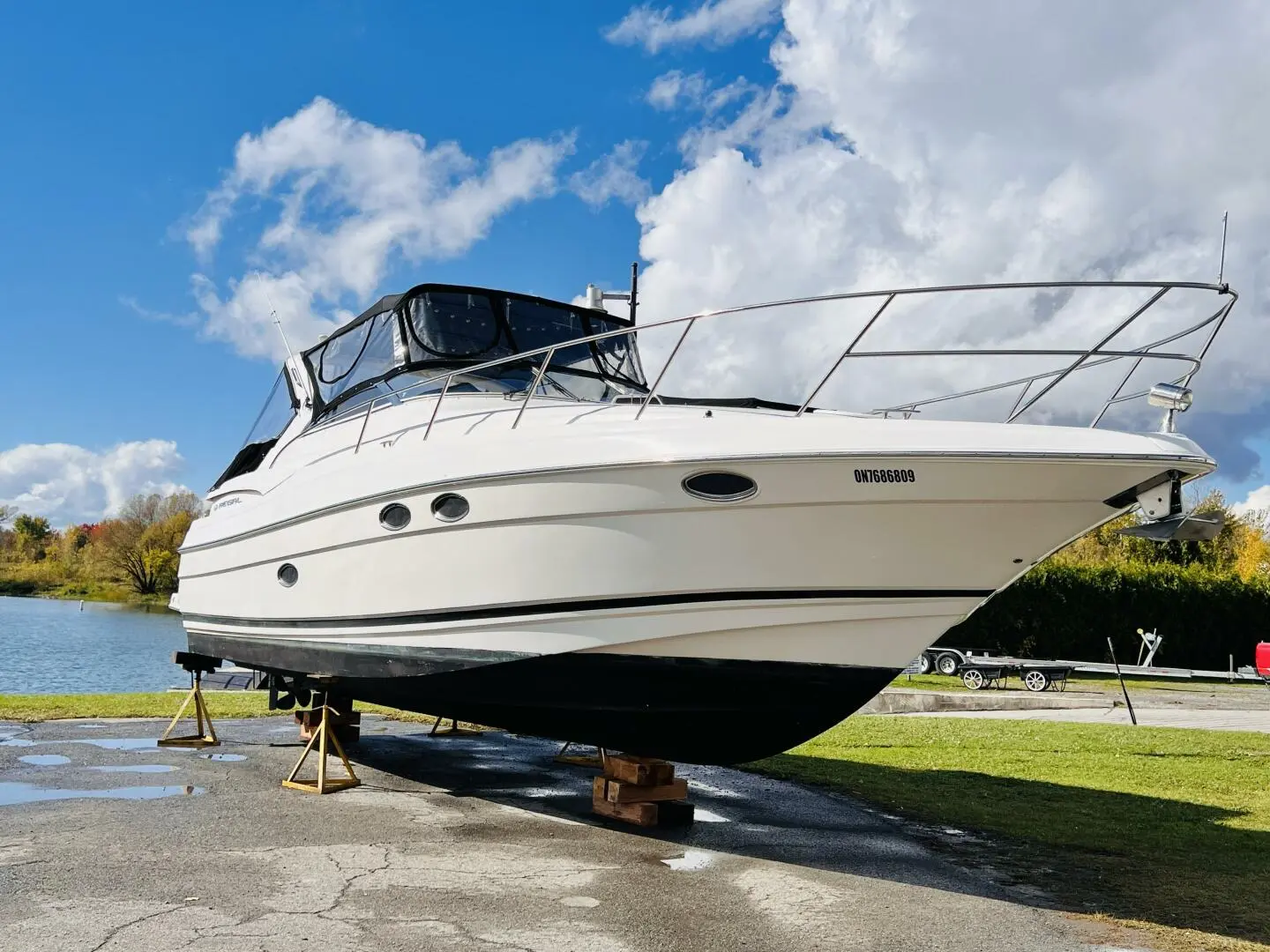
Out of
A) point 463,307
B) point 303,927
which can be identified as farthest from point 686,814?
point 463,307

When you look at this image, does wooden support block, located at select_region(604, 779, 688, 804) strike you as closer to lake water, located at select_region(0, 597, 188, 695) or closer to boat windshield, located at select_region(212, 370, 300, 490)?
boat windshield, located at select_region(212, 370, 300, 490)

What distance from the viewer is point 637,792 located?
242 inches

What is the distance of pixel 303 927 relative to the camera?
3.92m

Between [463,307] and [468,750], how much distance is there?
436 cm

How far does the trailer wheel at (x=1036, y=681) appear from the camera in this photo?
2009 centimetres

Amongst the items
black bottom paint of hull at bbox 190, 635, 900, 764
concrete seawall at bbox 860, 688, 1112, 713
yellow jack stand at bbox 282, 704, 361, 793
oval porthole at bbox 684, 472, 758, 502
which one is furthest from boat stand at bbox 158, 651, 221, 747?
concrete seawall at bbox 860, 688, 1112, 713

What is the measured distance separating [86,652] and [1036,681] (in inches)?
896

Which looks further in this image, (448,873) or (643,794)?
(643,794)

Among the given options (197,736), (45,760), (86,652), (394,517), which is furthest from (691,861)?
(86,652)

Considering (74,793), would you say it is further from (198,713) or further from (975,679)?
(975,679)

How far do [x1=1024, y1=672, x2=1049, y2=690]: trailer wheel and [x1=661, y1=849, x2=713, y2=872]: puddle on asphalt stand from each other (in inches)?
656

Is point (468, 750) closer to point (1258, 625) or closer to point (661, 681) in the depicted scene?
point (661, 681)

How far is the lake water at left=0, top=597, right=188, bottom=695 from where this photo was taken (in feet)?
59.0

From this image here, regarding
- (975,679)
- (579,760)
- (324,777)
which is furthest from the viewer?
(975,679)
